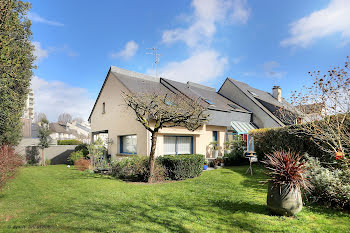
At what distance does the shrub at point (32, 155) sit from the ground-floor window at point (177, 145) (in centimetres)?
1628

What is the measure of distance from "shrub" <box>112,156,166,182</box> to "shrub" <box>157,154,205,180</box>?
0.46 meters

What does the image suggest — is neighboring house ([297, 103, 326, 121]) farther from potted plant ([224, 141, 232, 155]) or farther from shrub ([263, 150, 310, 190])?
potted plant ([224, 141, 232, 155])

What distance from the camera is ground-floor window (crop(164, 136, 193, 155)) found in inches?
726

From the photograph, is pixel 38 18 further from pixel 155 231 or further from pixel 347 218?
pixel 347 218

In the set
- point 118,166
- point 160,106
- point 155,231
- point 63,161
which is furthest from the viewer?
point 63,161

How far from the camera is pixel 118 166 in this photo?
45.7ft

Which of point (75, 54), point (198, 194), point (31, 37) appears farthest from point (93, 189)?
point (75, 54)

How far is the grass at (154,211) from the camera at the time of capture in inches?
219

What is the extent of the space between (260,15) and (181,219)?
1589 centimetres

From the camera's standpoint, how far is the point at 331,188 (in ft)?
23.2

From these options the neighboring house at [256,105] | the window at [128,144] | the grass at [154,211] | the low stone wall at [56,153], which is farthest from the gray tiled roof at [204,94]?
the low stone wall at [56,153]

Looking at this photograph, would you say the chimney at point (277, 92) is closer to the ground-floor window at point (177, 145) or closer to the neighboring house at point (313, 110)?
the ground-floor window at point (177, 145)

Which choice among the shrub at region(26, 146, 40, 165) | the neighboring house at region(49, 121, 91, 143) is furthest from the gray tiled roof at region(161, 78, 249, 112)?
the neighboring house at region(49, 121, 91, 143)

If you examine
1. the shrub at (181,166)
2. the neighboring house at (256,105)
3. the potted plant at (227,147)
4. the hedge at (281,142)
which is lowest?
the shrub at (181,166)
